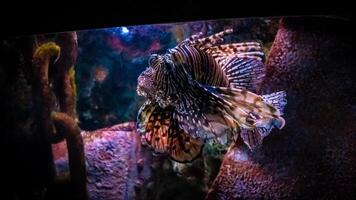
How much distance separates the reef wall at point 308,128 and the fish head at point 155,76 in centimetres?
91

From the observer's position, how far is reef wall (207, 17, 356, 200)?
256 centimetres

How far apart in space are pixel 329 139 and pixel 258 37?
1341mm

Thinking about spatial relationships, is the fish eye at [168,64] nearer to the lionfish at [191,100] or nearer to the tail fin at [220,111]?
the lionfish at [191,100]

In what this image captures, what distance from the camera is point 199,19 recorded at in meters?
1.80

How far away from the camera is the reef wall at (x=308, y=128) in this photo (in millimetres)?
2564

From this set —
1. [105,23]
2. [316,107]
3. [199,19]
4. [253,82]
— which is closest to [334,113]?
[316,107]

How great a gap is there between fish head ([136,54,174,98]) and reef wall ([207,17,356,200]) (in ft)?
2.97

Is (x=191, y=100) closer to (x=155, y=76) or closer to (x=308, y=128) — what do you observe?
(x=155, y=76)

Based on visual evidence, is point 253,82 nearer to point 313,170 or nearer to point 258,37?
point 313,170

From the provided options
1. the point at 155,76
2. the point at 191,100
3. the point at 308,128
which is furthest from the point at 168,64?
the point at 308,128

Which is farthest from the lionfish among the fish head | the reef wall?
the reef wall

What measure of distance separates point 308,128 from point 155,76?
1257 mm

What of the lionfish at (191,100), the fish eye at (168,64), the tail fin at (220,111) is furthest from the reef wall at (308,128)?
the fish eye at (168,64)

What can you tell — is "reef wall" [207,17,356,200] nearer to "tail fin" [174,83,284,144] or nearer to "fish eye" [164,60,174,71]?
"tail fin" [174,83,284,144]
